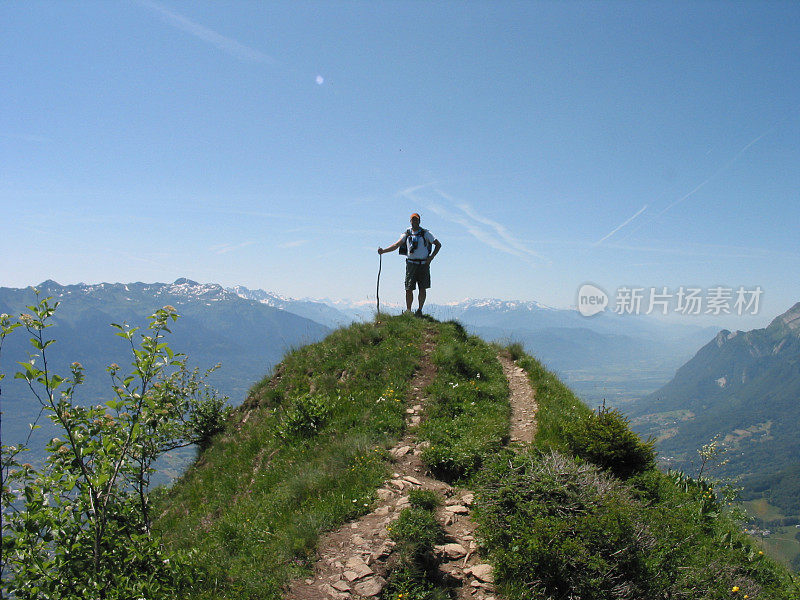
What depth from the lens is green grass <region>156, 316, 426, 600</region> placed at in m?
6.16

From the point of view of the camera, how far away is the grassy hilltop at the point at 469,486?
5281 mm

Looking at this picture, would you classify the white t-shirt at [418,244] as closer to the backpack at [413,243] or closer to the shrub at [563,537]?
the backpack at [413,243]

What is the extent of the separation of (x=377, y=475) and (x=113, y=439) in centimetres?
414

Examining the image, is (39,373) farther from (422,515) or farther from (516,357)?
(516,357)

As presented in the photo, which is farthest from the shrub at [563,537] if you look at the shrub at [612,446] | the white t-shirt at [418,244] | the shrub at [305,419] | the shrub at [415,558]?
the white t-shirt at [418,244]

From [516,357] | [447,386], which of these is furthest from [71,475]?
[516,357]

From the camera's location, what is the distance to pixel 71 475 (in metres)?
4.35

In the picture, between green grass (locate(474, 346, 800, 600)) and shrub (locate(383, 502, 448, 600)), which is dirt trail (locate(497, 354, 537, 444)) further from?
shrub (locate(383, 502, 448, 600))

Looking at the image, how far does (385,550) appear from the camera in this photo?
5715mm

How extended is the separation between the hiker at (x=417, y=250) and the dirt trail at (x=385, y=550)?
8660 mm

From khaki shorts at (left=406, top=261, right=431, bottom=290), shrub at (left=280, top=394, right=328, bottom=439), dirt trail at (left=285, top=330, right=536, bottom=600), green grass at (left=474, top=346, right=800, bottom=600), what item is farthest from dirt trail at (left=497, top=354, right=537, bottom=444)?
shrub at (left=280, top=394, right=328, bottom=439)

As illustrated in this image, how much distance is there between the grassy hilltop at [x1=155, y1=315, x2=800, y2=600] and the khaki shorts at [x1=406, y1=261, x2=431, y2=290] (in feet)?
10.1

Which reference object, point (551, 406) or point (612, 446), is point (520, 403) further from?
point (612, 446)

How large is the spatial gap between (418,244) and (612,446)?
957 cm
